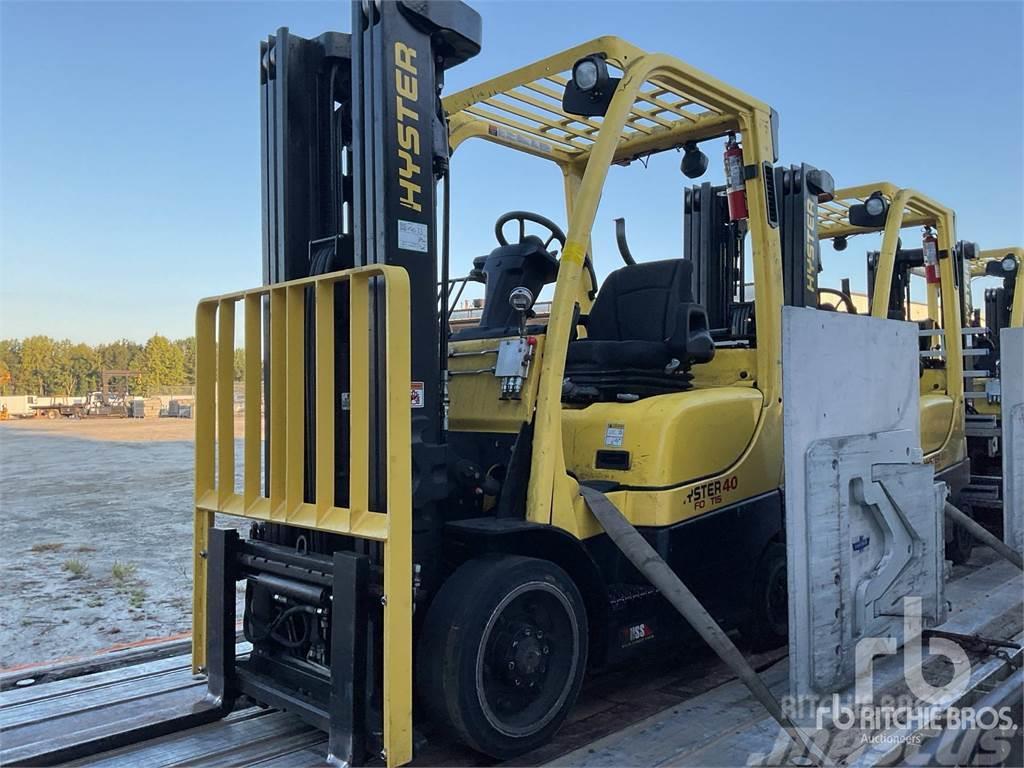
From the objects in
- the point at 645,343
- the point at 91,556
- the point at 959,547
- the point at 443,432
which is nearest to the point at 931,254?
the point at 959,547

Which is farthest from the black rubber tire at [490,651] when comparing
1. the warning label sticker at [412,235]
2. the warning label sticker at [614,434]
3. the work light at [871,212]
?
the work light at [871,212]

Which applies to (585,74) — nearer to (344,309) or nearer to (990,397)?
(344,309)

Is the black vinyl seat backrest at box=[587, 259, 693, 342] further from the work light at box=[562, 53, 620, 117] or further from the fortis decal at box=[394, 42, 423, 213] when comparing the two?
the fortis decal at box=[394, 42, 423, 213]

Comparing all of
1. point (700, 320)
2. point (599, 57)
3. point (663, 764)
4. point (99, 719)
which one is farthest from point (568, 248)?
point (99, 719)

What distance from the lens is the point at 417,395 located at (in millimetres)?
3412

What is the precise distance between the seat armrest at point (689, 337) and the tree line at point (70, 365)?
2913 inches

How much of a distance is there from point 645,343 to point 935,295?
4.20 metres

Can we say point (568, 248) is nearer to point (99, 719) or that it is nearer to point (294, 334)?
point (294, 334)

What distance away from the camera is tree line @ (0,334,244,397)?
249 feet

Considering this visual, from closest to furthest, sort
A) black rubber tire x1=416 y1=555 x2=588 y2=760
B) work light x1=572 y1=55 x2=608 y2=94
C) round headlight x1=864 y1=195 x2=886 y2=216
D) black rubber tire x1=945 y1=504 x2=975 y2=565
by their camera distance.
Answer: black rubber tire x1=416 y1=555 x2=588 y2=760
work light x1=572 y1=55 x2=608 y2=94
round headlight x1=864 y1=195 x2=886 y2=216
black rubber tire x1=945 y1=504 x2=975 y2=565

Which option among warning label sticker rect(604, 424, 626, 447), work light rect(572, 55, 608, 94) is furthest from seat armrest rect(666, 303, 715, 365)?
work light rect(572, 55, 608, 94)

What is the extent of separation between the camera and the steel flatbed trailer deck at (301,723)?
10.7ft

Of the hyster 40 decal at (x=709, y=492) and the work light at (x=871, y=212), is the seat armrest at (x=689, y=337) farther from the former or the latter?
the work light at (x=871, y=212)

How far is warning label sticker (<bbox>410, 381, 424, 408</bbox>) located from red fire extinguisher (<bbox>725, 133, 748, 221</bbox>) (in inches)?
86.0
